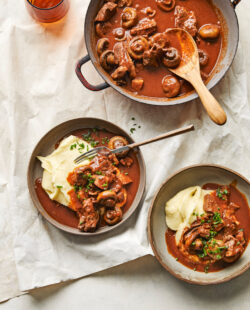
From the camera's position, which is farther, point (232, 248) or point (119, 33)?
point (119, 33)

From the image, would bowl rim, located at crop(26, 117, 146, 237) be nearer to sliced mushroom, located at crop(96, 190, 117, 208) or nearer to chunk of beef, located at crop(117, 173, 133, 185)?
chunk of beef, located at crop(117, 173, 133, 185)

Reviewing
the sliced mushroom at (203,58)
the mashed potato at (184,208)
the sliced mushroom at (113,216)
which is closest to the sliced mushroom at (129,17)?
the sliced mushroom at (203,58)

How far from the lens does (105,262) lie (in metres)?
5.49

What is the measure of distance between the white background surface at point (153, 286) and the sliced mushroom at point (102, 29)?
1.84ft

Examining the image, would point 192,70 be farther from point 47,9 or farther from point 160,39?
point 47,9

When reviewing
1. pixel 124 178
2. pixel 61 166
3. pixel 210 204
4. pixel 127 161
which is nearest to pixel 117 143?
pixel 127 161

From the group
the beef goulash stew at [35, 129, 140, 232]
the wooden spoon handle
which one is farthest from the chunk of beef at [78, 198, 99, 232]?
the wooden spoon handle

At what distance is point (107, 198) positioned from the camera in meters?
5.28

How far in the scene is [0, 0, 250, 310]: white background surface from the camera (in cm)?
561

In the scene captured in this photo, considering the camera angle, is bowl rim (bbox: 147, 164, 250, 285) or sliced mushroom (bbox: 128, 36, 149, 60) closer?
bowl rim (bbox: 147, 164, 250, 285)

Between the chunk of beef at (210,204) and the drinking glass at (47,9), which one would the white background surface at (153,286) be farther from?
the chunk of beef at (210,204)

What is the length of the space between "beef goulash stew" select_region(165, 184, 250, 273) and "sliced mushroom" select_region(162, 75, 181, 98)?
1323mm

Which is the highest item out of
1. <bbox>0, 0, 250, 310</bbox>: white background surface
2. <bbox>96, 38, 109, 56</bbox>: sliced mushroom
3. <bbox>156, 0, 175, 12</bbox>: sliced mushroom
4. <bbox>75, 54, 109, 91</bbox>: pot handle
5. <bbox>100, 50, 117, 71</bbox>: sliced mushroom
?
<bbox>156, 0, 175, 12</bbox>: sliced mushroom

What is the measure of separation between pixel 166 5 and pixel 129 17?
54cm
